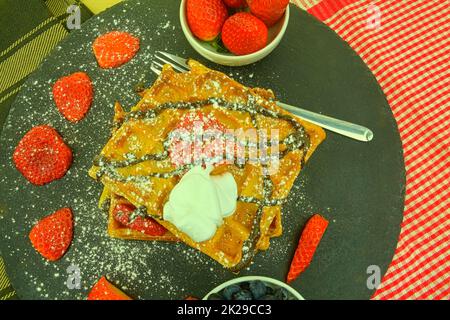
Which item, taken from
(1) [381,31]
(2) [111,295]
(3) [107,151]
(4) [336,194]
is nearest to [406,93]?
(1) [381,31]

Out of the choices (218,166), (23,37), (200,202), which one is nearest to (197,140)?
(218,166)

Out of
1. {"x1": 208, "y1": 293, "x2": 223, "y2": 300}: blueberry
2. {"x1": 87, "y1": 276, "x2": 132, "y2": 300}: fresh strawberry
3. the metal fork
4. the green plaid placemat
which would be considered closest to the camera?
{"x1": 208, "y1": 293, "x2": 223, "y2": 300}: blueberry

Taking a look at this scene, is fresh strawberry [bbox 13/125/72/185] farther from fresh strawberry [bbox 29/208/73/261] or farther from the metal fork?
the metal fork

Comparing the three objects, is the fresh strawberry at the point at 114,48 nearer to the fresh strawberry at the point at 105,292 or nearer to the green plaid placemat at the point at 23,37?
the green plaid placemat at the point at 23,37

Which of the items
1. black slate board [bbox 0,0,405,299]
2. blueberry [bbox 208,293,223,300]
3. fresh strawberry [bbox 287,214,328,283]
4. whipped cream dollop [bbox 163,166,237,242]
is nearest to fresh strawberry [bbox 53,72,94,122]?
black slate board [bbox 0,0,405,299]

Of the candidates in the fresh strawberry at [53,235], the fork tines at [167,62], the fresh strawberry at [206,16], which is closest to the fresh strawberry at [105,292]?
the fresh strawberry at [53,235]

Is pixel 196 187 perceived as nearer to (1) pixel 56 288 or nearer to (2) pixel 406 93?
(1) pixel 56 288
